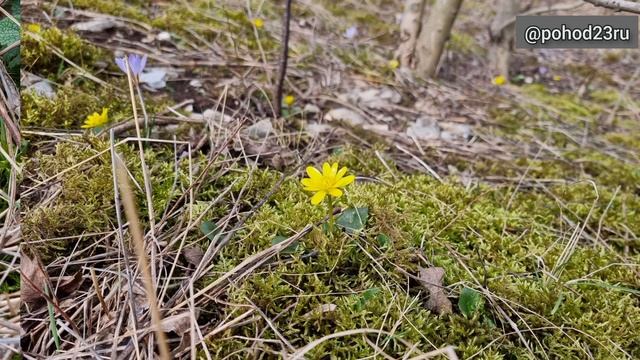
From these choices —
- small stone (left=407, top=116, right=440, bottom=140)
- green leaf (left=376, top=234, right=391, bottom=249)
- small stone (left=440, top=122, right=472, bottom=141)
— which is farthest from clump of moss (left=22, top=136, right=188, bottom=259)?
small stone (left=440, top=122, right=472, bottom=141)

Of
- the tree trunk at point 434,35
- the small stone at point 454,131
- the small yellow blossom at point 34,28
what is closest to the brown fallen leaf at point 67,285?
the small yellow blossom at point 34,28

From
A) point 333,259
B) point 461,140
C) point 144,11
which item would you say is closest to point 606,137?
point 461,140

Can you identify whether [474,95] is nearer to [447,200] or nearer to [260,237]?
[447,200]

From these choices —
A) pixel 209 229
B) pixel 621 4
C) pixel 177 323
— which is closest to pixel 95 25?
pixel 209 229

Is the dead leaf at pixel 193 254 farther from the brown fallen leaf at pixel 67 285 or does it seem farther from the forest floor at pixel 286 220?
the brown fallen leaf at pixel 67 285

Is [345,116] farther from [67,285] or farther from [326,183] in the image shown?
[67,285]
